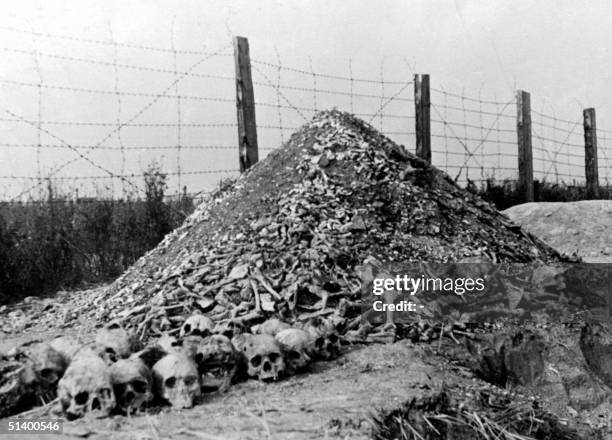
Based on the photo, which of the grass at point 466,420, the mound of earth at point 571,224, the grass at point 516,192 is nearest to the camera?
the grass at point 466,420

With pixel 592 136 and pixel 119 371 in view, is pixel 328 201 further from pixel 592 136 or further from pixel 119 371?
pixel 592 136

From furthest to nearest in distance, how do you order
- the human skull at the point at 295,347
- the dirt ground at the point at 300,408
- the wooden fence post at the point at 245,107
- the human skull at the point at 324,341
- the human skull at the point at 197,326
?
the wooden fence post at the point at 245,107, the human skull at the point at 197,326, the human skull at the point at 324,341, the human skull at the point at 295,347, the dirt ground at the point at 300,408

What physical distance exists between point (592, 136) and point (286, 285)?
11188 millimetres

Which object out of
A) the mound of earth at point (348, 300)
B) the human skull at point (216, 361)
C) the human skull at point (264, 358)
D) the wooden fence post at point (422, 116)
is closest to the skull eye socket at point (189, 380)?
the mound of earth at point (348, 300)

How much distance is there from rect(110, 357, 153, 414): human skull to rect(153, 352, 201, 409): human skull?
2.5 inches

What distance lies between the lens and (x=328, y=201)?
472cm

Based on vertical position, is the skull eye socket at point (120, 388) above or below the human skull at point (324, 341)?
below

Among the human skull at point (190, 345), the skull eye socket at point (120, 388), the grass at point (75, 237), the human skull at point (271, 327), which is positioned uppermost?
the grass at point (75, 237)

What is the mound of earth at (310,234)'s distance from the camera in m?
3.95

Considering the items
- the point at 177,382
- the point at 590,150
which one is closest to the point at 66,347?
the point at 177,382

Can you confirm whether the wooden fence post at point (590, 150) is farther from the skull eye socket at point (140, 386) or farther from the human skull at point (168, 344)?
the skull eye socket at point (140, 386)

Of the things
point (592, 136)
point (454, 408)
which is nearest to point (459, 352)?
point (454, 408)

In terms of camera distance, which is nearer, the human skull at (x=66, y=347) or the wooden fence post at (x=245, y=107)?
the human skull at (x=66, y=347)

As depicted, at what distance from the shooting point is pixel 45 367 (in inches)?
114
